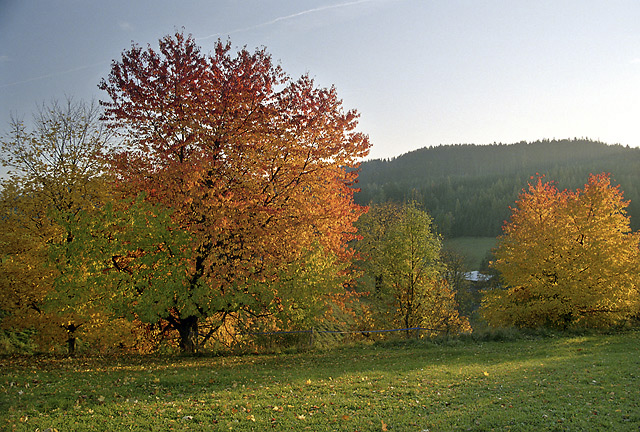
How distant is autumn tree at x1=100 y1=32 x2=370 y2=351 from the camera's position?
14.3 m

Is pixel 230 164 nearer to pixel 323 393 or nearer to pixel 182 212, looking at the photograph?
pixel 182 212

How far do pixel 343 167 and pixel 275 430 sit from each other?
36.0 ft

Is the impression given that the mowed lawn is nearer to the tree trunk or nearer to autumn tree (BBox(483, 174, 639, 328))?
the tree trunk

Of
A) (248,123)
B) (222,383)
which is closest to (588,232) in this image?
(248,123)

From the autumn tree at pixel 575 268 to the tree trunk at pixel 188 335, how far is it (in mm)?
18075

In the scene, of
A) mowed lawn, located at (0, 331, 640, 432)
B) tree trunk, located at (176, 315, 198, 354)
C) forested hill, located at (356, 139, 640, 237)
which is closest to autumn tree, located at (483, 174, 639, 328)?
mowed lawn, located at (0, 331, 640, 432)

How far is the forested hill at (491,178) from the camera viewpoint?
116500 millimetres

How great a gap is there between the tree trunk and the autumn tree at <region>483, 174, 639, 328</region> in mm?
18075

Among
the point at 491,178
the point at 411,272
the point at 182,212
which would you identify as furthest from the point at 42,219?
the point at 491,178

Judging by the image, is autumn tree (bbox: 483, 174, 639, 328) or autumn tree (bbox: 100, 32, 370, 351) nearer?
autumn tree (bbox: 100, 32, 370, 351)

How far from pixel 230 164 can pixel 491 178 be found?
Answer: 153 meters

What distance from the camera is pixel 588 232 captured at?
2295 cm

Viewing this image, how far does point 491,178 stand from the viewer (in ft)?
500

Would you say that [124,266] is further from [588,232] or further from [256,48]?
[588,232]
